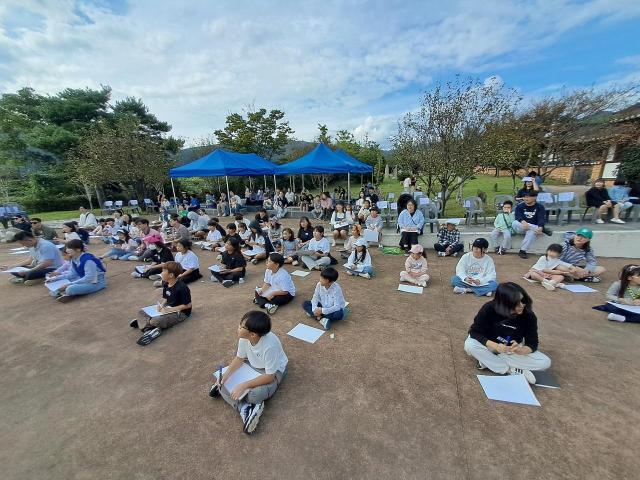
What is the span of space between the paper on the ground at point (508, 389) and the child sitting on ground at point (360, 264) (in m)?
3.42

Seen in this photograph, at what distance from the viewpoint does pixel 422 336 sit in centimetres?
399

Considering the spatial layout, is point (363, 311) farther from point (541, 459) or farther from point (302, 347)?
point (541, 459)

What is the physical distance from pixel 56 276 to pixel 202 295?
11.3ft

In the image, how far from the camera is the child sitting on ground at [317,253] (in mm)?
6980

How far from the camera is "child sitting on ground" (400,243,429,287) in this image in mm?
5714

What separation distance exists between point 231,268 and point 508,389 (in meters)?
5.48

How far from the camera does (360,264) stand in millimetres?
6418

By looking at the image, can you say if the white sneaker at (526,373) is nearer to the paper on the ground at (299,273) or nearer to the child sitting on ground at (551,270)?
the child sitting on ground at (551,270)

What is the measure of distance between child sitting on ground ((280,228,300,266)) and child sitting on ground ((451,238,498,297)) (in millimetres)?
4155

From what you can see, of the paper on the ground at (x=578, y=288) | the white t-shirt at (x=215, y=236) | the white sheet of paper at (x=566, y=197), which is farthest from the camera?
the white t-shirt at (x=215, y=236)

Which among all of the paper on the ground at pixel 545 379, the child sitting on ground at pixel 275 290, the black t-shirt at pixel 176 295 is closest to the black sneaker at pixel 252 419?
the child sitting on ground at pixel 275 290

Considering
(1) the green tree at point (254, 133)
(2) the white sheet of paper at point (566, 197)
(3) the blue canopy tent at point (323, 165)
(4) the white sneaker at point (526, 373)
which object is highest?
(1) the green tree at point (254, 133)

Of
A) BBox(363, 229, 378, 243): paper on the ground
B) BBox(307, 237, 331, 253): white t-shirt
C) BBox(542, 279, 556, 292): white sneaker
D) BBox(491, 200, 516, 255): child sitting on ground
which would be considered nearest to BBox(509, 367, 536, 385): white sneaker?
BBox(542, 279, 556, 292): white sneaker

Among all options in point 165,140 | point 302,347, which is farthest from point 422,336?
point 165,140
